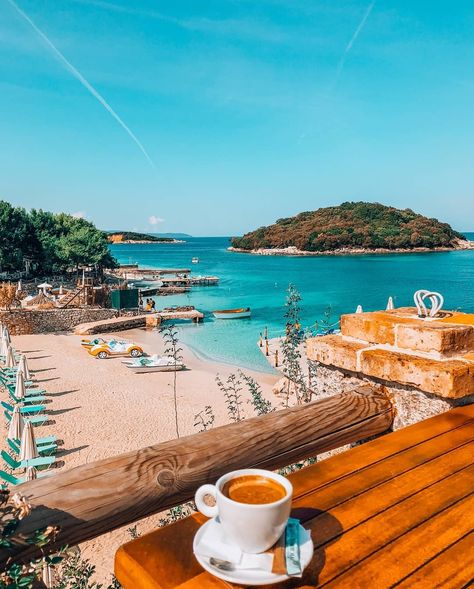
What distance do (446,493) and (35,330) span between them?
28209 millimetres

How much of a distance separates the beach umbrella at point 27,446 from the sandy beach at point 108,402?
0.82 metres

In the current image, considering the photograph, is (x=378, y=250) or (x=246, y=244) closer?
(x=378, y=250)

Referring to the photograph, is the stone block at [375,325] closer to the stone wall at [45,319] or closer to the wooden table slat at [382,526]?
the wooden table slat at [382,526]

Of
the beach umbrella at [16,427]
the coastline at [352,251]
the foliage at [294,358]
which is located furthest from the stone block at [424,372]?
the coastline at [352,251]

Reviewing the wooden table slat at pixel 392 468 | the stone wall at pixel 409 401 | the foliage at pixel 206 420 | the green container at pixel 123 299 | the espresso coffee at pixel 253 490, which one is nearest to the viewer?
the espresso coffee at pixel 253 490

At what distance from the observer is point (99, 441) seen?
11570 millimetres

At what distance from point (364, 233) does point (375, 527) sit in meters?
133

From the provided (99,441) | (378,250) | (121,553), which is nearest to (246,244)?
(378,250)

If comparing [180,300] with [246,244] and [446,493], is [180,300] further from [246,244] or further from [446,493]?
[246,244]

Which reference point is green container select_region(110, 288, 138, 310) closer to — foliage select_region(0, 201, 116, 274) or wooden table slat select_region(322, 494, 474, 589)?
foliage select_region(0, 201, 116, 274)

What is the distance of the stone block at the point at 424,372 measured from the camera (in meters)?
2.30

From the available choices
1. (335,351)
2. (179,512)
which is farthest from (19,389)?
(335,351)

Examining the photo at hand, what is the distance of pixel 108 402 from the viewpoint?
1498 centimetres

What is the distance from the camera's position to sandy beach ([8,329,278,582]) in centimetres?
1069
